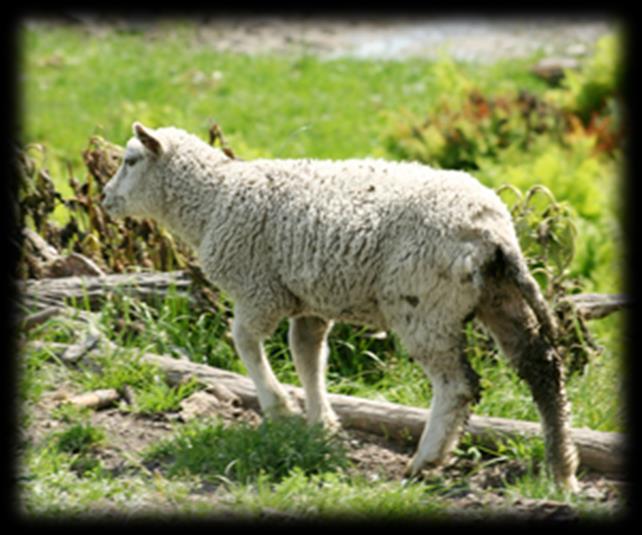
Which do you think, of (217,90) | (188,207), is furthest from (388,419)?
(217,90)

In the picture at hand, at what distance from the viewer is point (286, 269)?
21.8ft

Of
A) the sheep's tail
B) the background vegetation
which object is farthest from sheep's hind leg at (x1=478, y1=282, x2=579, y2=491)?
the background vegetation

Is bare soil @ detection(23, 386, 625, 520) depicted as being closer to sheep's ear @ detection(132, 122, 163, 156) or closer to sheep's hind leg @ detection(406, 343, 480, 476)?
sheep's hind leg @ detection(406, 343, 480, 476)

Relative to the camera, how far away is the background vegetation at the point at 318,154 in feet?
23.7

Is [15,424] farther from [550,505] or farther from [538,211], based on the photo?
[538,211]

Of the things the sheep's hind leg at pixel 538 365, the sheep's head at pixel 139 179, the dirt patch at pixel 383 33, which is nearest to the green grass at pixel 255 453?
the sheep's hind leg at pixel 538 365

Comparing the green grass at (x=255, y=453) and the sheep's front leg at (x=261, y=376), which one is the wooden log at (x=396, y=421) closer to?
the sheep's front leg at (x=261, y=376)

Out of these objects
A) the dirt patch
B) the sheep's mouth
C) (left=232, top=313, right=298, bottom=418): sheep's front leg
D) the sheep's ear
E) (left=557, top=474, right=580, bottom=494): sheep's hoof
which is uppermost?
the sheep's ear

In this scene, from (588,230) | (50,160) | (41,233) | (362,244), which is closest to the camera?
(362,244)

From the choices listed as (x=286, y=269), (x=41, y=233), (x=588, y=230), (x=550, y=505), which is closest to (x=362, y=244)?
(x=286, y=269)

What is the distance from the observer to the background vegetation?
284 inches

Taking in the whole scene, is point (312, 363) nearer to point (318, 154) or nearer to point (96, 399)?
point (96, 399)

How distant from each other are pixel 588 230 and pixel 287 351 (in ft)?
13.1

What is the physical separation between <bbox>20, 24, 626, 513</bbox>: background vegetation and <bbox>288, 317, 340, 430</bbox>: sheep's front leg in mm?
593
